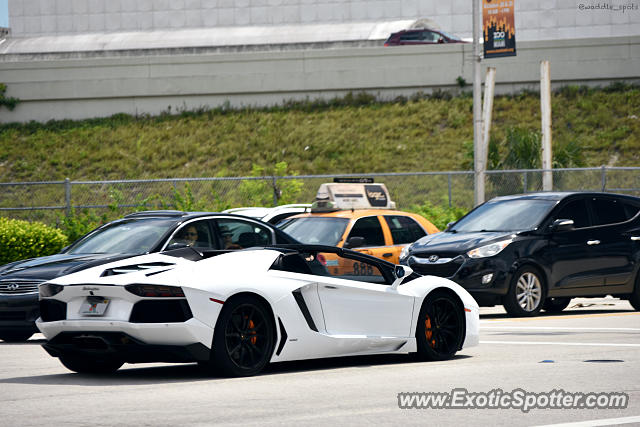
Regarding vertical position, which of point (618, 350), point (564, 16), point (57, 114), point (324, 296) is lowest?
point (618, 350)

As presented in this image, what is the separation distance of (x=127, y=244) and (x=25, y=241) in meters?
9.58

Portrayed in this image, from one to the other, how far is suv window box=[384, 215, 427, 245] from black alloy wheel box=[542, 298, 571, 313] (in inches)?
93.9

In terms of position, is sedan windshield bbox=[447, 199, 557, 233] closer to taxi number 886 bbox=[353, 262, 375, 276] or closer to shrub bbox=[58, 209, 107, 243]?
taxi number 886 bbox=[353, 262, 375, 276]

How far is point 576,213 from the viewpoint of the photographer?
16062 millimetres

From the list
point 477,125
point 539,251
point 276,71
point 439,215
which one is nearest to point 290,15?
point 276,71

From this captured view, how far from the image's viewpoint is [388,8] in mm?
71750

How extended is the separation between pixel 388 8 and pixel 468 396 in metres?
66.1

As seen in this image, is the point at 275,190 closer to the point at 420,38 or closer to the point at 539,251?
the point at 539,251

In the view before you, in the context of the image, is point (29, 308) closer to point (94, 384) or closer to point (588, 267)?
point (94, 384)

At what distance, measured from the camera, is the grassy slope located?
4588cm

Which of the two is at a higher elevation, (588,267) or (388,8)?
(388,8)

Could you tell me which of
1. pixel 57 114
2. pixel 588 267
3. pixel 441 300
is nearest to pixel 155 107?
pixel 57 114

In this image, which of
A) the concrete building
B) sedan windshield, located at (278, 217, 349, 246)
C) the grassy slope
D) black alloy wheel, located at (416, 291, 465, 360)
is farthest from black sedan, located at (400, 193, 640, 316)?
the concrete building

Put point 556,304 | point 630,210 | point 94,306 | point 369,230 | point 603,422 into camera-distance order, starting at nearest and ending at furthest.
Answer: point 603,422 → point 94,306 → point 630,210 → point 369,230 → point 556,304
